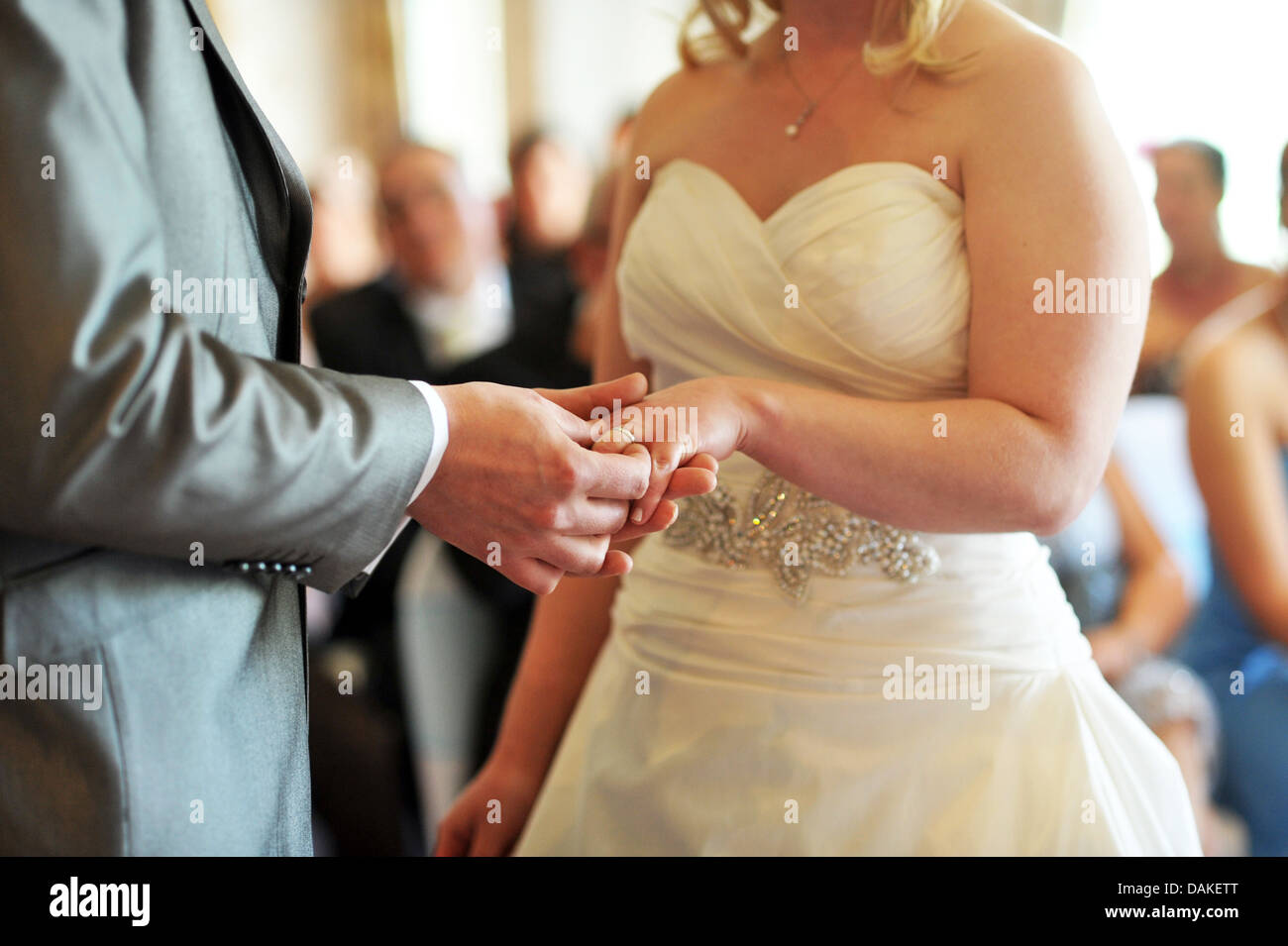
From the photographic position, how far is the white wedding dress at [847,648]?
123 centimetres

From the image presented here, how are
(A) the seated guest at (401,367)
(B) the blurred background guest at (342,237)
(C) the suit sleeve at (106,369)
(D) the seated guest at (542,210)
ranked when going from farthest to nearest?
(B) the blurred background guest at (342,237) < (D) the seated guest at (542,210) < (A) the seated guest at (401,367) < (C) the suit sleeve at (106,369)

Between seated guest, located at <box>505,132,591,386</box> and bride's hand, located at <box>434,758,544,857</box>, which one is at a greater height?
seated guest, located at <box>505,132,591,386</box>

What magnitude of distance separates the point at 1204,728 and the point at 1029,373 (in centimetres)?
Answer: 168

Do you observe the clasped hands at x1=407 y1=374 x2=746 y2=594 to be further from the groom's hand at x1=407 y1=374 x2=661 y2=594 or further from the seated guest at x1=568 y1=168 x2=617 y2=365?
the seated guest at x1=568 y1=168 x2=617 y2=365

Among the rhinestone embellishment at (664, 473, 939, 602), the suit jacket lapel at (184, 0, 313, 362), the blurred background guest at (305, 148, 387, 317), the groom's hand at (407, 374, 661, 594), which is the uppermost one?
the suit jacket lapel at (184, 0, 313, 362)

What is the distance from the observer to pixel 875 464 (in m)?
1.16

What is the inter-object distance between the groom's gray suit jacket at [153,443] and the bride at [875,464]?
34 cm

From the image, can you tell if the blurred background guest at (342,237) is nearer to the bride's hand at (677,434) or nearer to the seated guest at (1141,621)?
the seated guest at (1141,621)

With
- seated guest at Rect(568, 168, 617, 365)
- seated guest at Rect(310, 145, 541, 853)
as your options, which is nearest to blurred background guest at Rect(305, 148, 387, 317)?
seated guest at Rect(310, 145, 541, 853)

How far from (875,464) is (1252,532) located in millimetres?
1619

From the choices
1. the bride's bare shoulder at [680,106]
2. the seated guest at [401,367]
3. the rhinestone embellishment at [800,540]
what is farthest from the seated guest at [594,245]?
the rhinestone embellishment at [800,540]

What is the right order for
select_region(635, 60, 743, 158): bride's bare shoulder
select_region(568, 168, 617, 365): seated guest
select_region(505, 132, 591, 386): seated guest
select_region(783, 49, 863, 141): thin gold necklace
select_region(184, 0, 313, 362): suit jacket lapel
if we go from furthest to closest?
select_region(505, 132, 591, 386): seated guest → select_region(568, 168, 617, 365): seated guest → select_region(635, 60, 743, 158): bride's bare shoulder → select_region(783, 49, 863, 141): thin gold necklace → select_region(184, 0, 313, 362): suit jacket lapel

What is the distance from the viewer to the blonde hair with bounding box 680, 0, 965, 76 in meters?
1.26

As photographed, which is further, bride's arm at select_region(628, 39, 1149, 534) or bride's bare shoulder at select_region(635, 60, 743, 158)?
bride's bare shoulder at select_region(635, 60, 743, 158)
